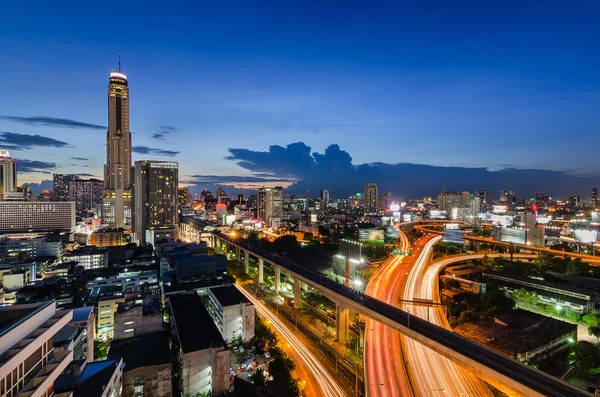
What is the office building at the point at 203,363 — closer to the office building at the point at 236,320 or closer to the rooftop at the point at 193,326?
the rooftop at the point at 193,326

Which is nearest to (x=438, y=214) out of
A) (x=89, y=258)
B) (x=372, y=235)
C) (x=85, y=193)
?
(x=372, y=235)

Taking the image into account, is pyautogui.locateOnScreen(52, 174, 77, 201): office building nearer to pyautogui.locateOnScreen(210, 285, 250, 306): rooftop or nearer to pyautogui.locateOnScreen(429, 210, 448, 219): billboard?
pyautogui.locateOnScreen(210, 285, 250, 306): rooftop

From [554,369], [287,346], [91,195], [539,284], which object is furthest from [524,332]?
[91,195]

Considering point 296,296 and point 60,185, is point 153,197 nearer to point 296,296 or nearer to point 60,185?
point 296,296

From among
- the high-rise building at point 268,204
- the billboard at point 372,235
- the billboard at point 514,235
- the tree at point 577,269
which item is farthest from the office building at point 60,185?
the tree at point 577,269

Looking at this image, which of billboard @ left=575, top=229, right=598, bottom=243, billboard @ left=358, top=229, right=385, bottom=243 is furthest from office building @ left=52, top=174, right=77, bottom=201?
billboard @ left=575, top=229, right=598, bottom=243
